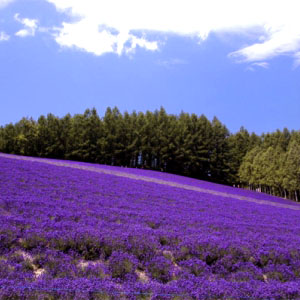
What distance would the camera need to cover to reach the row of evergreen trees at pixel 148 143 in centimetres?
6009

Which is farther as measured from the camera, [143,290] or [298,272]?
[298,272]

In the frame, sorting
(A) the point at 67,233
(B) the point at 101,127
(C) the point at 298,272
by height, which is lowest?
(C) the point at 298,272

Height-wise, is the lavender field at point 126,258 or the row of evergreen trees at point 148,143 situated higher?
the row of evergreen trees at point 148,143

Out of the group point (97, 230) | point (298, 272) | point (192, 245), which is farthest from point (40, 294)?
point (298, 272)

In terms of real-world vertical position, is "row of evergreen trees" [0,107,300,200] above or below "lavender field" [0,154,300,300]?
above

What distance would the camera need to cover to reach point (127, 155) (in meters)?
61.0

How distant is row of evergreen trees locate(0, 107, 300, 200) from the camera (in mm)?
60094

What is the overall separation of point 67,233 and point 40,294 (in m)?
2.49

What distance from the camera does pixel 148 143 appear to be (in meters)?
60.4

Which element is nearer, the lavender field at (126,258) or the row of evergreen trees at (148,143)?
the lavender field at (126,258)

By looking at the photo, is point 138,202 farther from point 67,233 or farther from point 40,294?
point 40,294

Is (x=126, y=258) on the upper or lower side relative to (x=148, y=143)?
lower

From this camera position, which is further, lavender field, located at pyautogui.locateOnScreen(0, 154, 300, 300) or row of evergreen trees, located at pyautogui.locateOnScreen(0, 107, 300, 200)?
row of evergreen trees, located at pyautogui.locateOnScreen(0, 107, 300, 200)

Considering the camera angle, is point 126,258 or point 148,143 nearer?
point 126,258
